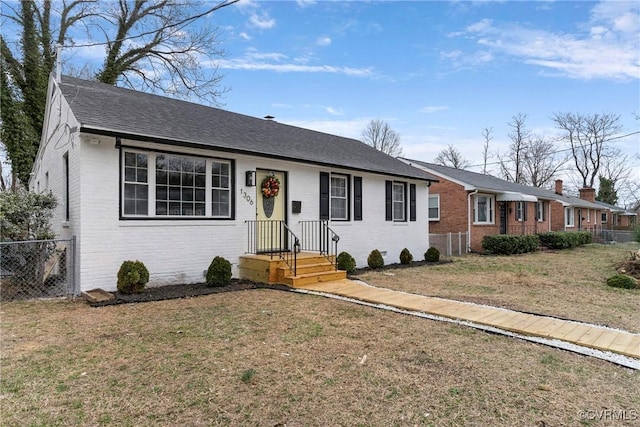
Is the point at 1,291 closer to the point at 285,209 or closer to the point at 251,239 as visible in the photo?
the point at 251,239

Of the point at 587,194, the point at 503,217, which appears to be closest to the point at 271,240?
the point at 503,217

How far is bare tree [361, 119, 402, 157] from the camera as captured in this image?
40469 millimetres

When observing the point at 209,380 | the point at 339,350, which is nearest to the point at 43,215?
the point at 209,380

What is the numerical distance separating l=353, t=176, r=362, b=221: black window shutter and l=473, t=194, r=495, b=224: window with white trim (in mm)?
8781

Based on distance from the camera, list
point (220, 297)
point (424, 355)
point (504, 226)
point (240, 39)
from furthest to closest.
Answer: point (504, 226), point (240, 39), point (220, 297), point (424, 355)

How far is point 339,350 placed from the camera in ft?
13.8

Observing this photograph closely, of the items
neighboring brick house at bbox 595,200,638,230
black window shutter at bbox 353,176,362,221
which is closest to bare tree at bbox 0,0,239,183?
black window shutter at bbox 353,176,362,221

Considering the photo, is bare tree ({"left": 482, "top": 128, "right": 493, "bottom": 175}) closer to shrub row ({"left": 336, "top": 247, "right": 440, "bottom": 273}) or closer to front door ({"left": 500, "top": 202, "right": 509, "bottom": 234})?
front door ({"left": 500, "top": 202, "right": 509, "bottom": 234})

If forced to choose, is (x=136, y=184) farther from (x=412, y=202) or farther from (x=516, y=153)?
(x=516, y=153)

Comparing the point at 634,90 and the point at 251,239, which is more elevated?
the point at 634,90

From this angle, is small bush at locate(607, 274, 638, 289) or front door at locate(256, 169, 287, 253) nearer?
small bush at locate(607, 274, 638, 289)

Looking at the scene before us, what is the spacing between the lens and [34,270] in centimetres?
722

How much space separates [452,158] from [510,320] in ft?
134

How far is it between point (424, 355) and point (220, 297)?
419 centimetres
